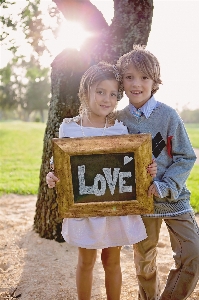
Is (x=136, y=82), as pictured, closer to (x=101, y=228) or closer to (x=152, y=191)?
(x=152, y=191)

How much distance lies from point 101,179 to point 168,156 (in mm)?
567

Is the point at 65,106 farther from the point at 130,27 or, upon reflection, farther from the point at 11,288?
the point at 11,288

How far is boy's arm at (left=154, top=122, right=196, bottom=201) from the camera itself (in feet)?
8.38

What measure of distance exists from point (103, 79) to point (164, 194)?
99cm

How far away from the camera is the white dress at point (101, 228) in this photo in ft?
8.70

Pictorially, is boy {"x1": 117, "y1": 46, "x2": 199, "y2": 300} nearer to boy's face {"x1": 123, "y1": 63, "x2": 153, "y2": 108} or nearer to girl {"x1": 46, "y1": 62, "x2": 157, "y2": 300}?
boy's face {"x1": 123, "y1": 63, "x2": 153, "y2": 108}

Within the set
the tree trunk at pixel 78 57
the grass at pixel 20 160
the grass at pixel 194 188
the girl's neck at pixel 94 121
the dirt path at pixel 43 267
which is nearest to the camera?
the girl's neck at pixel 94 121

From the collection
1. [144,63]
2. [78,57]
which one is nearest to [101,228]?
[144,63]

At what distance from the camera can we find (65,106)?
4.55m

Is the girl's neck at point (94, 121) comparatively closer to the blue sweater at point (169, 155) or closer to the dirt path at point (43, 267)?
the blue sweater at point (169, 155)

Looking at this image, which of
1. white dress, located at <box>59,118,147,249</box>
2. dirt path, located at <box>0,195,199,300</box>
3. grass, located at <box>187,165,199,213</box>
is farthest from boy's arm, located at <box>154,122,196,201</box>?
grass, located at <box>187,165,199,213</box>

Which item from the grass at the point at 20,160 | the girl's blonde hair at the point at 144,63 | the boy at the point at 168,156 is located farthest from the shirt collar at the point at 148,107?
the grass at the point at 20,160

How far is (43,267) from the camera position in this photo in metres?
4.02

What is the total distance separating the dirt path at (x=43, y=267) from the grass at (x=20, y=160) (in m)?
3.14
